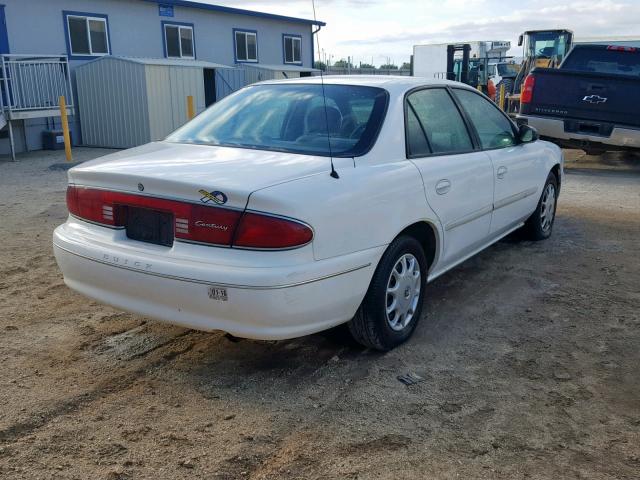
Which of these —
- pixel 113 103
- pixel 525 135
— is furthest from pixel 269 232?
pixel 113 103

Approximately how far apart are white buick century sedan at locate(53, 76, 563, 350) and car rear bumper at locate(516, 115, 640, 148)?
6115mm

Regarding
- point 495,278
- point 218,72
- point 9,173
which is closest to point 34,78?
point 9,173

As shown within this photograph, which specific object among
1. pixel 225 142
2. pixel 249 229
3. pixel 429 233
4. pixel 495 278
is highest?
Result: pixel 225 142

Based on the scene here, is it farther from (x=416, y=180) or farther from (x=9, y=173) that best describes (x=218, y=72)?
(x=416, y=180)

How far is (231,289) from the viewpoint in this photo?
2947 millimetres

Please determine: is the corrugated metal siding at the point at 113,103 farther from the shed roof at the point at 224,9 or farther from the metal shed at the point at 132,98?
the shed roof at the point at 224,9

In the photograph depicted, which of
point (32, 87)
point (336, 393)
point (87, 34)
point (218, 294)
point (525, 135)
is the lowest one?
point (336, 393)

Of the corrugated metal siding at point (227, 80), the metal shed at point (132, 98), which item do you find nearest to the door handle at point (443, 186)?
the metal shed at point (132, 98)

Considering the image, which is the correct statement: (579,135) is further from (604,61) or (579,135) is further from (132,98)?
(132,98)

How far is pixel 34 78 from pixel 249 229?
41.2 ft

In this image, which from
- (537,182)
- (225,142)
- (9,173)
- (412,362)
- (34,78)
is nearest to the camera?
(412,362)

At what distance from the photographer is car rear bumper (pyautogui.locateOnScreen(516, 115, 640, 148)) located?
9664 mm

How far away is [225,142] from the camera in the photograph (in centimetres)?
393

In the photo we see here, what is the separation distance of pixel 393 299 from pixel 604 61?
30.2 feet
